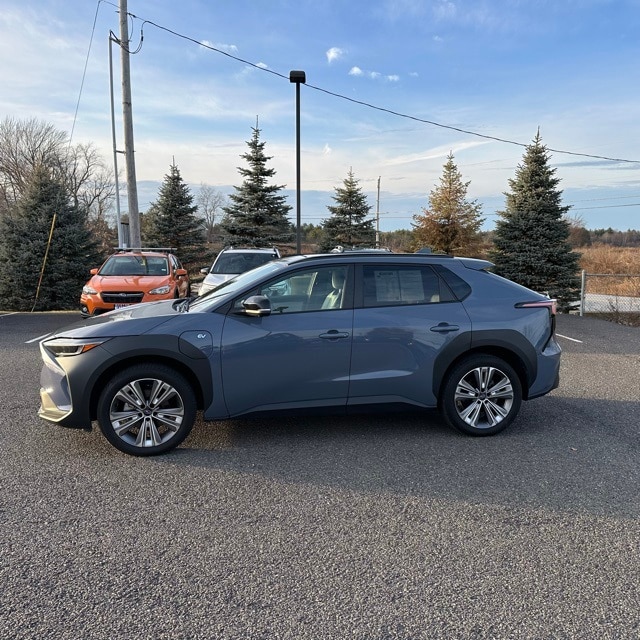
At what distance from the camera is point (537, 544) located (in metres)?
2.88

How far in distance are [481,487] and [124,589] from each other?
240 centimetres

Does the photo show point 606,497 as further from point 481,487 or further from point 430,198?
point 430,198

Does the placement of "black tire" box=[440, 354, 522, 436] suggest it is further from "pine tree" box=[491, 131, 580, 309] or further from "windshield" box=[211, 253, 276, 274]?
"pine tree" box=[491, 131, 580, 309]

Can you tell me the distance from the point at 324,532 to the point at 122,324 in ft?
7.51

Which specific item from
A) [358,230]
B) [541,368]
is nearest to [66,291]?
[358,230]

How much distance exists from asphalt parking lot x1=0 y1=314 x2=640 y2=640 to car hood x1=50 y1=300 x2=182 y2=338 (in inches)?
38.6

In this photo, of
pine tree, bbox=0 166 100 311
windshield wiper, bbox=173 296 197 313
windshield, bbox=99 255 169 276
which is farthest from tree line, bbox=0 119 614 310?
windshield wiper, bbox=173 296 197 313

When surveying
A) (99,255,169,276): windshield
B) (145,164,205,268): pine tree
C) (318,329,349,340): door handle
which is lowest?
(318,329,349,340): door handle

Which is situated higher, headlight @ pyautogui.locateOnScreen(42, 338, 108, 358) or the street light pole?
the street light pole

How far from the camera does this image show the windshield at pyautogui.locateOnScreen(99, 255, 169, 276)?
10.9 m

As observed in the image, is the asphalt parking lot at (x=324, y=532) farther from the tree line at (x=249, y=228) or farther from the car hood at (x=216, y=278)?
the tree line at (x=249, y=228)

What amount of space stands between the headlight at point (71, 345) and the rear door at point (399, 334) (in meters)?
2.09

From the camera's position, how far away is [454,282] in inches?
181

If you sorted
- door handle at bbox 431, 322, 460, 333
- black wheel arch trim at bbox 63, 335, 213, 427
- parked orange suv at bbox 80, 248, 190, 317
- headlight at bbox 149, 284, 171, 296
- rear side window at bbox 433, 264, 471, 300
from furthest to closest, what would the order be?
headlight at bbox 149, 284, 171, 296 → parked orange suv at bbox 80, 248, 190, 317 → rear side window at bbox 433, 264, 471, 300 → door handle at bbox 431, 322, 460, 333 → black wheel arch trim at bbox 63, 335, 213, 427
